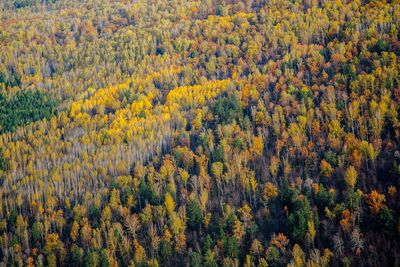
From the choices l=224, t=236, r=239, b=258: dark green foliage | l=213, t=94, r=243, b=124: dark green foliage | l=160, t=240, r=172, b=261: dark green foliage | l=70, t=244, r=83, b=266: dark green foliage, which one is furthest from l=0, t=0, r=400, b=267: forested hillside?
l=70, t=244, r=83, b=266: dark green foliage

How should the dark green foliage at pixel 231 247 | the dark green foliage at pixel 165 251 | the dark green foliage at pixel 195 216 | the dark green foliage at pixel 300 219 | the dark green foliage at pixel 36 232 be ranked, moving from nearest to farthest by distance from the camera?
the dark green foliage at pixel 231 247 < the dark green foliage at pixel 300 219 < the dark green foliage at pixel 165 251 < the dark green foliage at pixel 195 216 < the dark green foliage at pixel 36 232

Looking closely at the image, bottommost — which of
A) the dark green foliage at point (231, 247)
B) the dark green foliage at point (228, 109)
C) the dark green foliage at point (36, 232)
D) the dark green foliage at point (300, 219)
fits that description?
the dark green foliage at point (36, 232)

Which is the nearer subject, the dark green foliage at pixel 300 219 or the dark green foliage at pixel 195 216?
the dark green foliage at pixel 300 219

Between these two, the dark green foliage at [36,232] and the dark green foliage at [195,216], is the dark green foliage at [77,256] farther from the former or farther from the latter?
the dark green foliage at [195,216]

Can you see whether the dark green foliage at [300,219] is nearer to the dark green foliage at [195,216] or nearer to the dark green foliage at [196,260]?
the dark green foliage at [196,260]

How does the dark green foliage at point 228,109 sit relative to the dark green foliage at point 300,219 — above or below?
above

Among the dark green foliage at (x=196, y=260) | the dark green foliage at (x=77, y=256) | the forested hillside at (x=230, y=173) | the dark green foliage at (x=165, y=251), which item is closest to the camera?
the dark green foliage at (x=196, y=260)

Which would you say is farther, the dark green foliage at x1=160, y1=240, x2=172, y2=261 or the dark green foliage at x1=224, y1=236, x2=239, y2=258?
the dark green foliage at x1=160, y1=240, x2=172, y2=261

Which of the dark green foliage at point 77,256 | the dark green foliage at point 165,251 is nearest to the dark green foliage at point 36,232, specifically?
the dark green foliage at point 77,256

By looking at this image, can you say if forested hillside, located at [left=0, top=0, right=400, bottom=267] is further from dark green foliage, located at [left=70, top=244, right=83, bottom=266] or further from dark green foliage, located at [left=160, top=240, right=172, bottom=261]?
dark green foliage, located at [left=70, top=244, right=83, bottom=266]

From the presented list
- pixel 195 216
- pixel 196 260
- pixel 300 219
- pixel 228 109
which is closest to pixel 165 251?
pixel 196 260

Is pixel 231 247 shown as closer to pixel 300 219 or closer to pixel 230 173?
pixel 300 219
